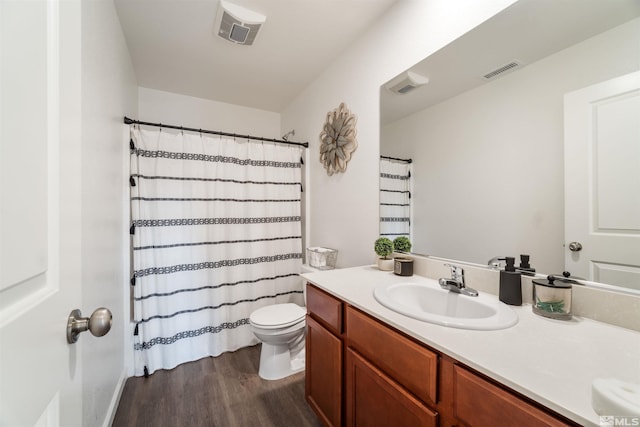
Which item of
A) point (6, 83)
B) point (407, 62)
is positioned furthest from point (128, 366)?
point (407, 62)

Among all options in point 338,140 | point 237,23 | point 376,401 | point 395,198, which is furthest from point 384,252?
point 237,23

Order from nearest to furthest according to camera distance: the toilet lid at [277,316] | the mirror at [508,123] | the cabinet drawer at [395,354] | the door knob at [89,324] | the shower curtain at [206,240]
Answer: the door knob at [89,324]
the cabinet drawer at [395,354]
the mirror at [508,123]
the toilet lid at [277,316]
the shower curtain at [206,240]

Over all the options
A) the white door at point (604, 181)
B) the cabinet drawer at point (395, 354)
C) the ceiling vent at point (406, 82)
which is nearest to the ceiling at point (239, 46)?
the ceiling vent at point (406, 82)

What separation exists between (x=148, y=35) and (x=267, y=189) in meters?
1.43

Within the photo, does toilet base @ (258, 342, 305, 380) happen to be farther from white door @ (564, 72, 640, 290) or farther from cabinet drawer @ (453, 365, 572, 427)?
white door @ (564, 72, 640, 290)

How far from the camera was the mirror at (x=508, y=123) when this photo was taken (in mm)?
893

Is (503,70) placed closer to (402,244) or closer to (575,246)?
(575,246)

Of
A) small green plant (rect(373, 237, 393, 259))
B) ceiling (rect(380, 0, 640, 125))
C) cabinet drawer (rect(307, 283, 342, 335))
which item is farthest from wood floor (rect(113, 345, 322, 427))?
ceiling (rect(380, 0, 640, 125))

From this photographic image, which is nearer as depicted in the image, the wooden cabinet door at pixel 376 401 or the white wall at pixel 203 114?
the wooden cabinet door at pixel 376 401

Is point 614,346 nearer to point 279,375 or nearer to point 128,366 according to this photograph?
point 279,375

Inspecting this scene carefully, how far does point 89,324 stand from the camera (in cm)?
52

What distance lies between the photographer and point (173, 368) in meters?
1.96

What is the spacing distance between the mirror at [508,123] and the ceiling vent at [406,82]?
0.03 m

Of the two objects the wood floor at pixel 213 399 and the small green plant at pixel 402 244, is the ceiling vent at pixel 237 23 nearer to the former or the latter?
the small green plant at pixel 402 244
